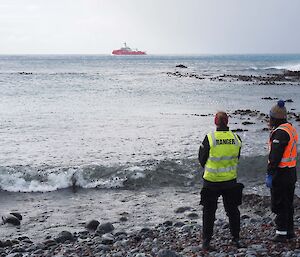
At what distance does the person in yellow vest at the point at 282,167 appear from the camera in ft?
21.2

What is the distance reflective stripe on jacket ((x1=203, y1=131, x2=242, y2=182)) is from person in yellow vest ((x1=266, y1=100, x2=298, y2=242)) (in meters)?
0.56

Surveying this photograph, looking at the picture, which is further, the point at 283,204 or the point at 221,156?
the point at 283,204

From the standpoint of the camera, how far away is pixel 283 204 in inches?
266

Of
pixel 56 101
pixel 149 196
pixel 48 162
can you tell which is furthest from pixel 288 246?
pixel 56 101

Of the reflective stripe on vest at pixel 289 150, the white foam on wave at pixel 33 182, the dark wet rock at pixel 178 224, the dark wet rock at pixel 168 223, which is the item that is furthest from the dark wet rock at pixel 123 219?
the reflective stripe on vest at pixel 289 150

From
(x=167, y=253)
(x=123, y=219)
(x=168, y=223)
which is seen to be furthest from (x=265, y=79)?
(x=167, y=253)

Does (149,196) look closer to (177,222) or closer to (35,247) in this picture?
(177,222)

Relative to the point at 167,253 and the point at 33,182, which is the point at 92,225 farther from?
the point at 33,182

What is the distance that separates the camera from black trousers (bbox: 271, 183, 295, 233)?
6.72 metres

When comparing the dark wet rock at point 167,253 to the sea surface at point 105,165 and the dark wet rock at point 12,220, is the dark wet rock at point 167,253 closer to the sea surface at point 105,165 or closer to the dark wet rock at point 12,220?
the sea surface at point 105,165

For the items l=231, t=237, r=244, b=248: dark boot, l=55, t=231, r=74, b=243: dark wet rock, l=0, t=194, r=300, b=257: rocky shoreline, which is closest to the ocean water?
l=0, t=194, r=300, b=257: rocky shoreline

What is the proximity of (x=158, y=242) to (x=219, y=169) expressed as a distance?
1.78 m

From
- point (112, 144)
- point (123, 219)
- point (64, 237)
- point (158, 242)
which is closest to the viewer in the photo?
point (158, 242)

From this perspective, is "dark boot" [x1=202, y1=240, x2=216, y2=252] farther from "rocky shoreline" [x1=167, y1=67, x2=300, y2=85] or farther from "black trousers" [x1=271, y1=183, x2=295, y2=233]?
"rocky shoreline" [x1=167, y1=67, x2=300, y2=85]
